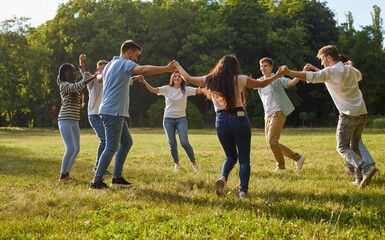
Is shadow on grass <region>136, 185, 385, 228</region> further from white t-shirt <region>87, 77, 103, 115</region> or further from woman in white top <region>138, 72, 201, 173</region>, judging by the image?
white t-shirt <region>87, 77, 103, 115</region>

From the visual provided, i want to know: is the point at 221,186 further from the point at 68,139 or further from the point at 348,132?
the point at 68,139

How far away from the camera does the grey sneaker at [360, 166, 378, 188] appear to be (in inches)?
198

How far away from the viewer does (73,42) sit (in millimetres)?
43500

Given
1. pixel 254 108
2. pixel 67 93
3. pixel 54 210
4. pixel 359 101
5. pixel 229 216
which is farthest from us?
pixel 254 108

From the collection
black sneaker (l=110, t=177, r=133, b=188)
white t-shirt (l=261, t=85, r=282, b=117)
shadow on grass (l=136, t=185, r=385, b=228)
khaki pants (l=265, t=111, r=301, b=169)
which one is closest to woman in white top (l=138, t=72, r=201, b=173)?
white t-shirt (l=261, t=85, r=282, b=117)

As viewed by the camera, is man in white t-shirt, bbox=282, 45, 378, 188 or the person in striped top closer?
man in white t-shirt, bbox=282, 45, 378, 188

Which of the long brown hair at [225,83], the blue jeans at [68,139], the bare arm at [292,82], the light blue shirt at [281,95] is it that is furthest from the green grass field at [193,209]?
the bare arm at [292,82]

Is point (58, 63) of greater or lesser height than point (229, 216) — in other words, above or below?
above

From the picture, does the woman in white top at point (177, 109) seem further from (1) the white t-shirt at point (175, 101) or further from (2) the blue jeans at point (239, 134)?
(2) the blue jeans at point (239, 134)

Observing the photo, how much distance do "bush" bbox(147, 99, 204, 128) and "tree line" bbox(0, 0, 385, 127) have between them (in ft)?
0.50

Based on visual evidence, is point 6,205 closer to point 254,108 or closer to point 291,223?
point 291,223

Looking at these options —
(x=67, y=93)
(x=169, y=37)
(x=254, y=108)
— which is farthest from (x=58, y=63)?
(x=67, y=93)

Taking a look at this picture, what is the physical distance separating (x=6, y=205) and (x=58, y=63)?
44.5 meters

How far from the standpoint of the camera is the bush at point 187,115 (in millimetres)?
36812
